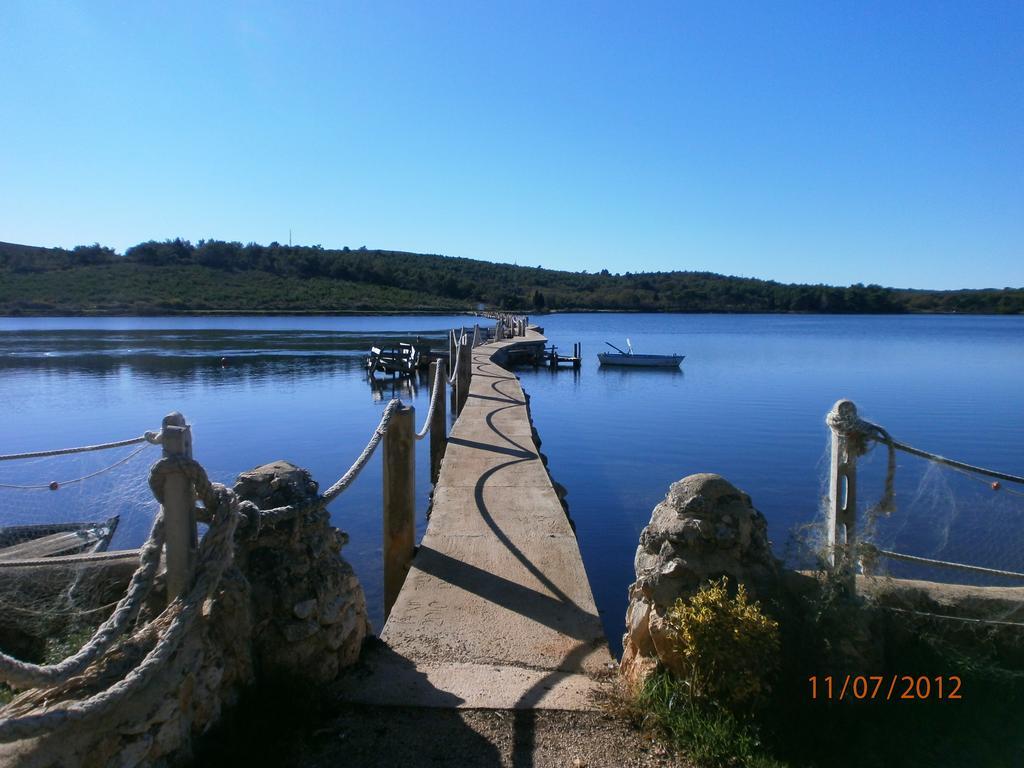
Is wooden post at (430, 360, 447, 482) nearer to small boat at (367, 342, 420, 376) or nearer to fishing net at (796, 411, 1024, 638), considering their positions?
fishing net at (796, 411, 1024, 638)

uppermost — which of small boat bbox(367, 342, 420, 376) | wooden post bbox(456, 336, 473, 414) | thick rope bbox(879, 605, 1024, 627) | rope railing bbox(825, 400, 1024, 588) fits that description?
rope railing bbox(825, 400, 1024, 588)

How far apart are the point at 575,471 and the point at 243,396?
17.7 m

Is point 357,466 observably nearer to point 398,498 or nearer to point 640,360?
point 398,498

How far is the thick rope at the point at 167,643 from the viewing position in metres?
2.35

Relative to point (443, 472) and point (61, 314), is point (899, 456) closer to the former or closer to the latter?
point (443, 472)

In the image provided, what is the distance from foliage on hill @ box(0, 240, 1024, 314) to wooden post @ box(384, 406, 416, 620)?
11095 cm

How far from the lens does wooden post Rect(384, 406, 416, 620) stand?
6.71 meters

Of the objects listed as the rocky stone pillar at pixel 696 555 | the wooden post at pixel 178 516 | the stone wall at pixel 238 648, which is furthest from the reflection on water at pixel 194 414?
the rocky stone pillar at pixel 696 555

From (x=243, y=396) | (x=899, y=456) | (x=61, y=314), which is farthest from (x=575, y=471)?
(x=61, y=314)

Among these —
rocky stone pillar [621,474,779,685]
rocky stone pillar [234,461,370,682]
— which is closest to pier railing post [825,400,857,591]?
rocky stone pillar [621,474,779,685]

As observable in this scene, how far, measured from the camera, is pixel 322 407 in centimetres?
2838

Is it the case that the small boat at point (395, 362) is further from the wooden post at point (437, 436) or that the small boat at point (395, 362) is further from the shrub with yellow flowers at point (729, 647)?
the shrub with yellow flowers at point (729, 647)

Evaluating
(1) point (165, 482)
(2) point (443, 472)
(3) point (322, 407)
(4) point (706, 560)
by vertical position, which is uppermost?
(1) point (165, 482)

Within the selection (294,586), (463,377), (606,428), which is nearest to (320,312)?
(606,428)
